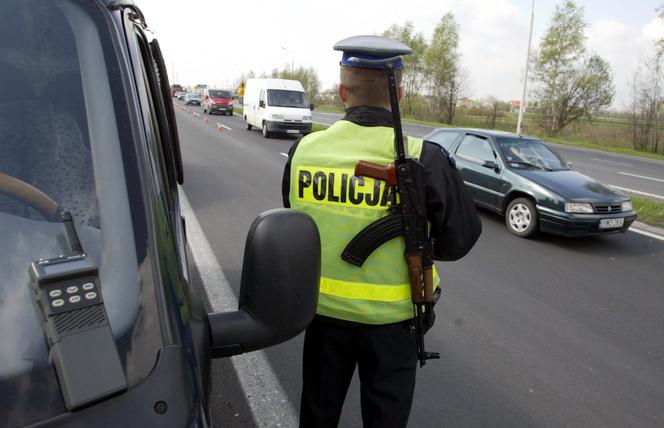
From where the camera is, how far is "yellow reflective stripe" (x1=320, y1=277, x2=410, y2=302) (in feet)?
6.17

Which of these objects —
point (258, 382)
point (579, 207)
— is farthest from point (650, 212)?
point (258, 382)

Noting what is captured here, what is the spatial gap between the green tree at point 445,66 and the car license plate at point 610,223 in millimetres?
45720

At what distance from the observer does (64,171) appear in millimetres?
1081

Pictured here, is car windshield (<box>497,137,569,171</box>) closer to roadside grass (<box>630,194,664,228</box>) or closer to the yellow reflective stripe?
roadside grass (<box>630,194,664,228</box>)

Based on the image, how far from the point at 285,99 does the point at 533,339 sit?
1857 centimetres

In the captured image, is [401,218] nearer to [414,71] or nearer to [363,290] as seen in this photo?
[363,290]

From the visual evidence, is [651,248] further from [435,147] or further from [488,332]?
[435,147]

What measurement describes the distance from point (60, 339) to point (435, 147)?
4.62 ft

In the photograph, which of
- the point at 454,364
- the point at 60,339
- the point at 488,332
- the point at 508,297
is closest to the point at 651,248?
the point at 508,297

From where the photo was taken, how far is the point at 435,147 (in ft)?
6.16

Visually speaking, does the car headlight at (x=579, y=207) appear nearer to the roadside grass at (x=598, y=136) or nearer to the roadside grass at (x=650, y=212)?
the roadside grass at (x=650, y=212)

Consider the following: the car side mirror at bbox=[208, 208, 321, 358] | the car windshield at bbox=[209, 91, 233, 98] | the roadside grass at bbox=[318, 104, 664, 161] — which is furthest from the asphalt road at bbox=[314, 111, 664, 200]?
the car windshield at bbox=[209, 91, 233, 98]

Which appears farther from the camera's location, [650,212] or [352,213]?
[650,212]

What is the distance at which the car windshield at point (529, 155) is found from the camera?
8.08 m
